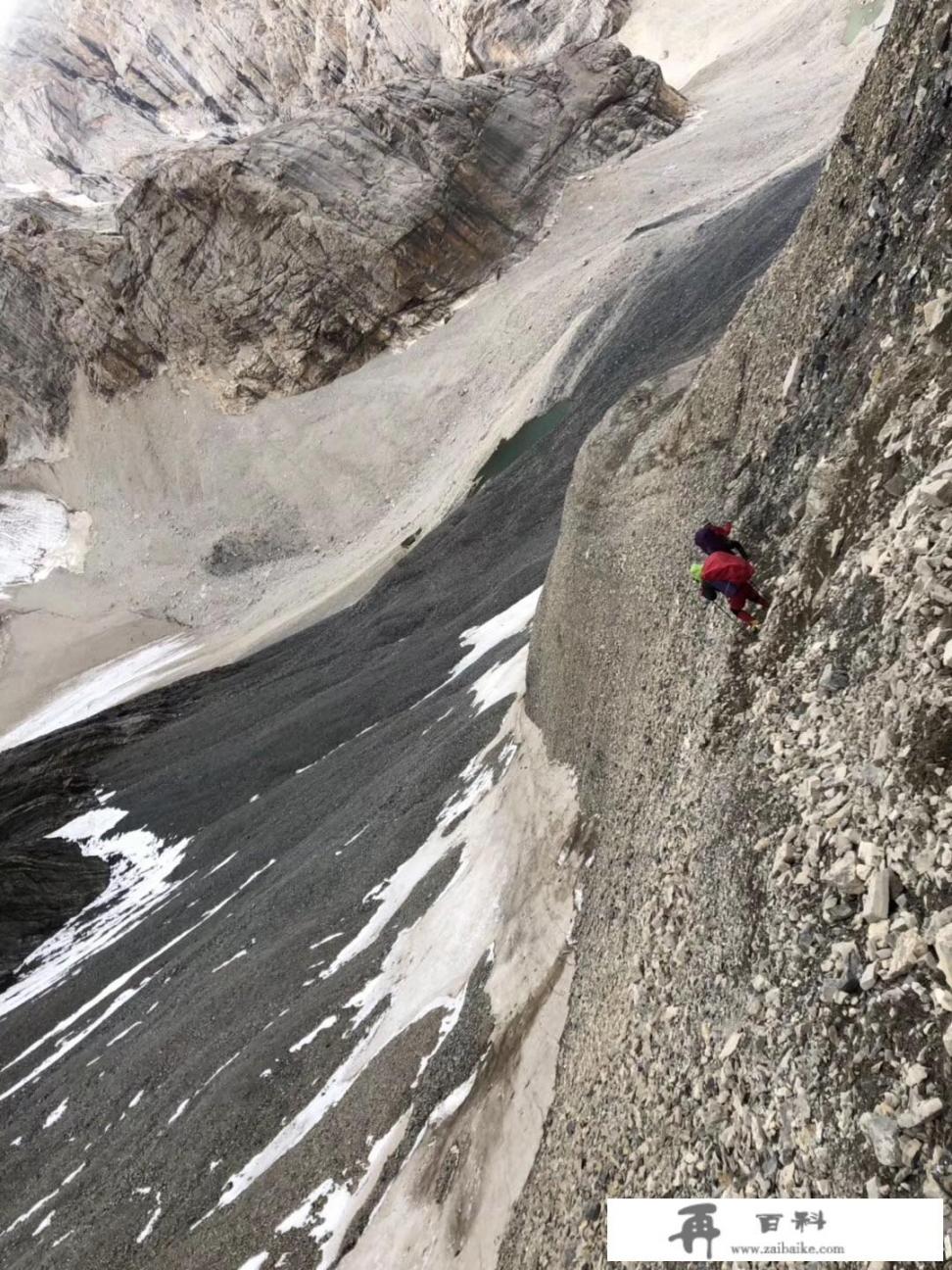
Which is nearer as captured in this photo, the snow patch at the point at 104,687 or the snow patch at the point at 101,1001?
the snow patch at the point at 101,1001

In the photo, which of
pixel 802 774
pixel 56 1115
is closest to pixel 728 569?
pixel 802 774

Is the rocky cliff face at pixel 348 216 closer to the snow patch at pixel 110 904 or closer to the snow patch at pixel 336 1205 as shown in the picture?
the snow patch at pixel 110 904

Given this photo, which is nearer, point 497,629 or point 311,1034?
point 311,1034

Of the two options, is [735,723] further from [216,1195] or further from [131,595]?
[131,595]

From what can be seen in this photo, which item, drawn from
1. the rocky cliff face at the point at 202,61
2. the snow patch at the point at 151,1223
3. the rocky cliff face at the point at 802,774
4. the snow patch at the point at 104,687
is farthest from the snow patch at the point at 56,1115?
the rocky cliff face at the point at 202,61

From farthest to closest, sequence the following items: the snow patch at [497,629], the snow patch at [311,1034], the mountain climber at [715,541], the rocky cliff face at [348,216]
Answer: the rocky cliff face at [348,216] → the snow patch at [497,629] → the snow patch at [311,1034] → the mountain climber at [715,541]

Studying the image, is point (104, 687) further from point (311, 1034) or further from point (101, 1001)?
point (311, 1034)
